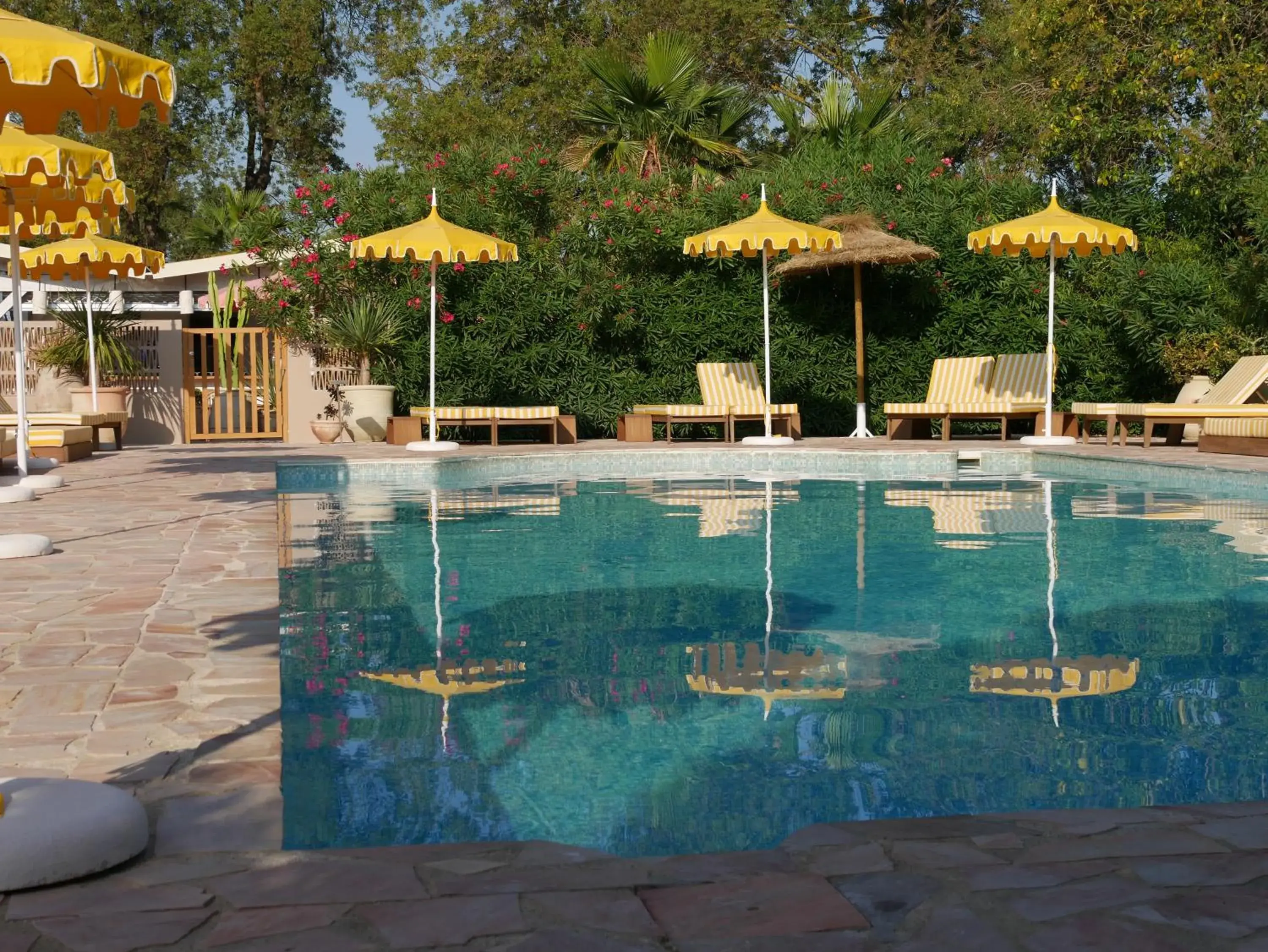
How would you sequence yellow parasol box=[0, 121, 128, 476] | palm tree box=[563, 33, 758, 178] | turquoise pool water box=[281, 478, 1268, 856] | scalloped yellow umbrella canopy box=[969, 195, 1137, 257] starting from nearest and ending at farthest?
1. turquoise pool water box=[281, 478, 1268, 856]
2. yellow parasol box=[0, 121, 128, 476]
3. scalloped yellow umbrella canopy box=[969, 195, 1137, 257]
4. palm tree box=[563, 33, 758, 178]

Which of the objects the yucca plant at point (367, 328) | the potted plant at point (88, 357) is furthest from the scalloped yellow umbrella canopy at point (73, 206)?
the potted plant at point (88, 357)

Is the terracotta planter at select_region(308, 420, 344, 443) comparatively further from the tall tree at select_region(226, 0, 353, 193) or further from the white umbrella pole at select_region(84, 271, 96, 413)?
the tall tree at select_region(226, 0, 353, 193)

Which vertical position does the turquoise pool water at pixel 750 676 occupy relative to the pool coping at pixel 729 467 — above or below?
below

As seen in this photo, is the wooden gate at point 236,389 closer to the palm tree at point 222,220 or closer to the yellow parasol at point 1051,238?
the yellow parasol at point 1051,238

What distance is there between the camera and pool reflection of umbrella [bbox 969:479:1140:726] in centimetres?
466

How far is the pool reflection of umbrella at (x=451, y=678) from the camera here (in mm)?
4641

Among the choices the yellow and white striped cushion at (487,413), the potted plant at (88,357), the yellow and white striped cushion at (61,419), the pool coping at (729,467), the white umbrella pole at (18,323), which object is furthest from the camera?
the potted plant at (88,357)

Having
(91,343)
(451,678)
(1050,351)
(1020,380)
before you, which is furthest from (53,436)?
(1020,380)

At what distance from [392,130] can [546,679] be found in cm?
2705

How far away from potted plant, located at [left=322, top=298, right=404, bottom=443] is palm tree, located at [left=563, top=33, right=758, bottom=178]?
5.79 metres

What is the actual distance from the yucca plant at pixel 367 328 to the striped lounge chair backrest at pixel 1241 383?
31.1 ft

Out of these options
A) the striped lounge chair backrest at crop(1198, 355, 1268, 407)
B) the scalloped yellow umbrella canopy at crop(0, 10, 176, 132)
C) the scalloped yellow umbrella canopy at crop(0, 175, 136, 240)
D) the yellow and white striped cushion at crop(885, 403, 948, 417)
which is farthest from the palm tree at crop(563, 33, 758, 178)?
the scalloped yellow umbrella canopy at crop(0, 10, 176, 132)

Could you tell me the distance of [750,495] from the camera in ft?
37.4

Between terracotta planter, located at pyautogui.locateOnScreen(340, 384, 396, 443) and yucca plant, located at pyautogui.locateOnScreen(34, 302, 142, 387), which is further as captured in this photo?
terracotta planter, located at pyautogui.locateOnScreen(340, 384, 396, 443)
